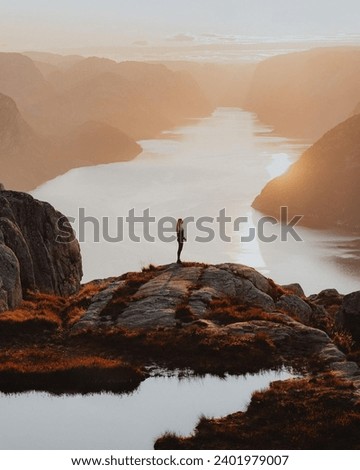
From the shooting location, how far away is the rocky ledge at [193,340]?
2509 cm

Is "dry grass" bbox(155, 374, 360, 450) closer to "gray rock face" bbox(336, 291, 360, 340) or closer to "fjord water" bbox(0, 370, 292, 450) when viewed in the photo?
"fjord water" bbox(0, 370, 292, 450)

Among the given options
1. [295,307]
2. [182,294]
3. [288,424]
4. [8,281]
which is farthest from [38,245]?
[288,424]

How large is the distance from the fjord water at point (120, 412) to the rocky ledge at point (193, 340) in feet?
2.63

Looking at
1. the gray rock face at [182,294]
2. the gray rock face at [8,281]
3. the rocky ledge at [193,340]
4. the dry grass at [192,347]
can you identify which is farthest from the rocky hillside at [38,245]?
→ the dry grass at [192,347]

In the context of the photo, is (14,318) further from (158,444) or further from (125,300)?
(158,444)

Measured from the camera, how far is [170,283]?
42469 mm

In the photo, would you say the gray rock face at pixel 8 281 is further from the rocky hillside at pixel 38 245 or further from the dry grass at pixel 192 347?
the dry grass at pixel 192 347

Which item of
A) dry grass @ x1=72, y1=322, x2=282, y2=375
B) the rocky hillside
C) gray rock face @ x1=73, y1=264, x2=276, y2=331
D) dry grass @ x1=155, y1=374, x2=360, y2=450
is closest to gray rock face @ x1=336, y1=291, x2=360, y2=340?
gray rock face @ x1=73, y1=264, x2=276, y2=331

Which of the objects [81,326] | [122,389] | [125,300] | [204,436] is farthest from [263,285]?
[204,436]

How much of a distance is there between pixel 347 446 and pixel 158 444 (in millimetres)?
6267

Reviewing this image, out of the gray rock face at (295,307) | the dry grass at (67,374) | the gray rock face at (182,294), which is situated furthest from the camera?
the gray rock face at (295,307)

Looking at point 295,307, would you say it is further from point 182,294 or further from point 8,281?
point 8,281

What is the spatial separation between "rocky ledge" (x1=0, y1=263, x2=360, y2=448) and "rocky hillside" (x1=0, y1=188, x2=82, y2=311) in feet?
16.4

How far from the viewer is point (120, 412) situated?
78.8 feet
